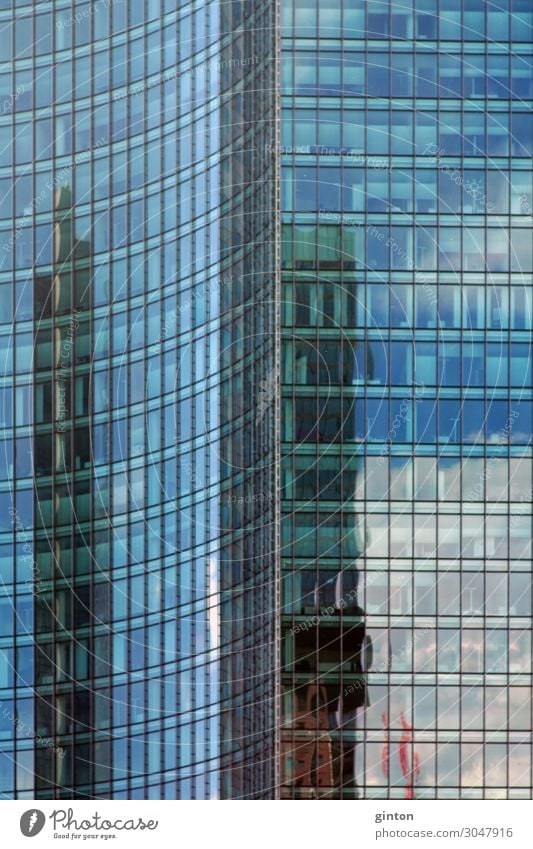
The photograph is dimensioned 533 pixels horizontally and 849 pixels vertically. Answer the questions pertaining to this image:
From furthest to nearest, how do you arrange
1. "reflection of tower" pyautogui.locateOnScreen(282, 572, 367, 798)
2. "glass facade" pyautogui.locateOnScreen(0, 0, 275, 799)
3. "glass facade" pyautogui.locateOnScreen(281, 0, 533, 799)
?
1. "glass facade" pyautogui.locateOnScreen(0, 0, 275, 799)
2. "glass facade" pyautogui.locateOnScreen(281, 0, 533, 799)
3. "reflection of tower" pyautogui.locateOnScreen(282, 572, 367, 798)

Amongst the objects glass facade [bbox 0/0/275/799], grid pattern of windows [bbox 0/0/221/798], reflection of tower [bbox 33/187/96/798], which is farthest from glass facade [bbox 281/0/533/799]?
reflection of tower [bbox 33/187/96/798]

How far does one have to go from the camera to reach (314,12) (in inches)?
2154

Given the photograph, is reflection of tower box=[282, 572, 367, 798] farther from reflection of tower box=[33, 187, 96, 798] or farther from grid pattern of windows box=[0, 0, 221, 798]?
reflection of tower box=[33, 187, 96, 798]

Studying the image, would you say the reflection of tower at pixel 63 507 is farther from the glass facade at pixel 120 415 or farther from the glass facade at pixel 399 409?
the glass facade at pixel 399 409

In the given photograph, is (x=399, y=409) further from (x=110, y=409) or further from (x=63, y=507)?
(x=63, y=507)

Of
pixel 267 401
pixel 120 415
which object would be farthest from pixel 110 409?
pixel 267 401

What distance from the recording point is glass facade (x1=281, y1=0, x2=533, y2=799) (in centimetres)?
5447

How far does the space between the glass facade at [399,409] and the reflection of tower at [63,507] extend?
788 centimetres

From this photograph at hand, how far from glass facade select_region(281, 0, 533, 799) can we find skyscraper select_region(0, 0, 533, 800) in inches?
4.2

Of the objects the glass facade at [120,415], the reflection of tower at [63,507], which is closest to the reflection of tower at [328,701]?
the glass facade at [120,415]

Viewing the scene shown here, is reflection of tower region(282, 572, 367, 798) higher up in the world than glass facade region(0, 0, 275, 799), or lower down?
lower down

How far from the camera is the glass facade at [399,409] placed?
54.5 metres

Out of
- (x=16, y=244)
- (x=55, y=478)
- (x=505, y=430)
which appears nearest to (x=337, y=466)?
(x=505, y=430)

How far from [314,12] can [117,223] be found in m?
10.9
